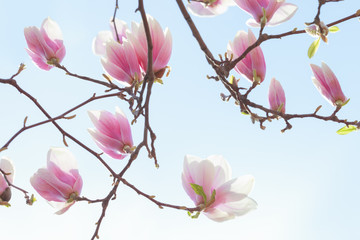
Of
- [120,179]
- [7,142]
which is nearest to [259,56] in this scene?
[120,179]

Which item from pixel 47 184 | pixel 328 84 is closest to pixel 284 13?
pixel 328 84

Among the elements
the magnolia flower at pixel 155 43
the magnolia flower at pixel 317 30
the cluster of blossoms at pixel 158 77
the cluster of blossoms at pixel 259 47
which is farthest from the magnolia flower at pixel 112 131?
the magnolia flower at pixel 317 30

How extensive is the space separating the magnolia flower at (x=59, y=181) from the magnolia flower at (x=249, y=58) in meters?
0.32

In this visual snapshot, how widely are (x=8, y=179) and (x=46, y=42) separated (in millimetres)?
254

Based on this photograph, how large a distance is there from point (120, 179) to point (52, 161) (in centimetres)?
11

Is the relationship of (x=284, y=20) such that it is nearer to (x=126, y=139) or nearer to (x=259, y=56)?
(x=259, y=56)

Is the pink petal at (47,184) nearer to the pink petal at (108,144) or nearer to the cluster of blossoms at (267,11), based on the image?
the pink petal at (108,144)

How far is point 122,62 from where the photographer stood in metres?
0.69

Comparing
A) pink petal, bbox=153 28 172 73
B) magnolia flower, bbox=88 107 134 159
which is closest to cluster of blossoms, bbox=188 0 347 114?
pink petal, bbox=153 28 172 73

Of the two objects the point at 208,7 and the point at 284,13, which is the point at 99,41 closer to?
the point at 208,7

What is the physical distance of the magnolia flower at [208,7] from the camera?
79 cm

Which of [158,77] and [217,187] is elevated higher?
[158,77]

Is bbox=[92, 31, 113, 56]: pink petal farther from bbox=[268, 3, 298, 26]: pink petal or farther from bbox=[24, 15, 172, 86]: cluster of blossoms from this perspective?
bbox=[268, 3, 298, 26]: pink petal

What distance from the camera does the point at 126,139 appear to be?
72cm
